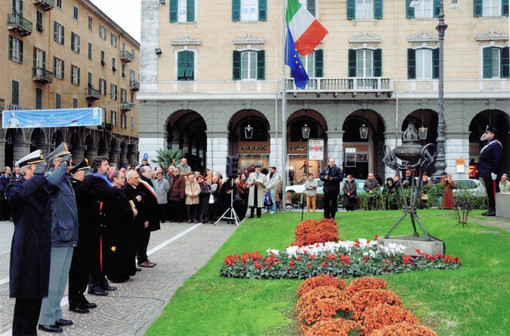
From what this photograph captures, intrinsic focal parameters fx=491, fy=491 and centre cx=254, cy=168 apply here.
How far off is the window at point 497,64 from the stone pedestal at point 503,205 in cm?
2149

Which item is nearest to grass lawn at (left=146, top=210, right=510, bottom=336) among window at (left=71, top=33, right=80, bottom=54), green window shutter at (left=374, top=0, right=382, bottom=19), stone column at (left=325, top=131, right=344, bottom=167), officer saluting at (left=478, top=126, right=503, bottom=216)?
officer saluting at (left=478, top=126, right=503, bottom=216)

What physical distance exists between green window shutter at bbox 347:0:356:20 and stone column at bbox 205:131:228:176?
11.0 metres

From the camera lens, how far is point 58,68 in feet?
143

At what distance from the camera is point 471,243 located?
364 inches

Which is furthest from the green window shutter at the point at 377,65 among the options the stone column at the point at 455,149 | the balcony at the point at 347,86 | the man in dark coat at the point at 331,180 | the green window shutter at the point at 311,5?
the man in dark coat at the point at 331,180

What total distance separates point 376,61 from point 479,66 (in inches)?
250

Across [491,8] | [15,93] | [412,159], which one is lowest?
[412,159]

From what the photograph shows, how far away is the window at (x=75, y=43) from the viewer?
46.3m

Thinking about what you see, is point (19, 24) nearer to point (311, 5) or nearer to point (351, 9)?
point (311, 5)

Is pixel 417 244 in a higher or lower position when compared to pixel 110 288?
higher

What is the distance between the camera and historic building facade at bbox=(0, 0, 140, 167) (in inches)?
1457

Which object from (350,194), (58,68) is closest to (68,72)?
(58,68)

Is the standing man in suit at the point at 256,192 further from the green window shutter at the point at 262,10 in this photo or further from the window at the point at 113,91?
A: the window at the point at 113,91

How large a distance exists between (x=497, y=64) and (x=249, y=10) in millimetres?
16005
